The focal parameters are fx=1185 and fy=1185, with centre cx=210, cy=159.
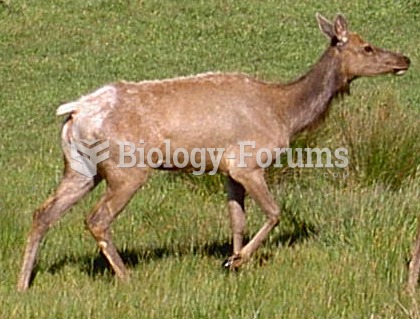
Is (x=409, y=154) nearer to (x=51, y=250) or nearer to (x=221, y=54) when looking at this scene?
(x=51, y=250)

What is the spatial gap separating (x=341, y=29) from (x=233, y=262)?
2.24 m

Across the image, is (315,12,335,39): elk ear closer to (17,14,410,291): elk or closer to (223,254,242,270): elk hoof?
(17,14,410,291): elk

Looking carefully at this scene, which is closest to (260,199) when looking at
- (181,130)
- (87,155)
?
(181,130)

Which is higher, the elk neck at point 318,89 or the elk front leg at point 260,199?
the elk neck at point 318,89

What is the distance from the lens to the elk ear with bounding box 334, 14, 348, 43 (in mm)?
9578

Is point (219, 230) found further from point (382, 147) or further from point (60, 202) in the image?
point (382, 147)

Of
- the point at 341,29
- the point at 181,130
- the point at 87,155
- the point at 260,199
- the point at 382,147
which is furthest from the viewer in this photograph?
the point at 382,147

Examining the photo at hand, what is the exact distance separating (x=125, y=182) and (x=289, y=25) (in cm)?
1469

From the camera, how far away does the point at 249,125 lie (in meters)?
9.04

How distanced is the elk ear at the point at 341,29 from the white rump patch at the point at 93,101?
78.9 inches

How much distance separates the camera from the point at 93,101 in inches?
340

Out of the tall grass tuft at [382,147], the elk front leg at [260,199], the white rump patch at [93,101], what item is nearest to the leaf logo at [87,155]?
the white rump patch at [93,101]

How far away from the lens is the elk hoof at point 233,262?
857cm

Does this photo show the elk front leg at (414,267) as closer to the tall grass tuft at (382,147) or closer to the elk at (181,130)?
the elk at (181,130)
